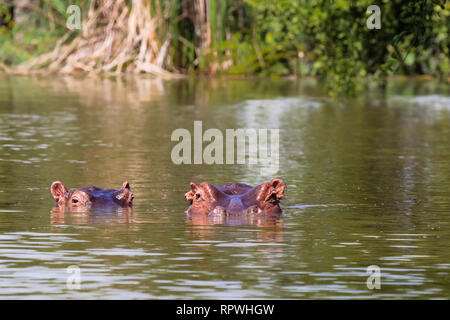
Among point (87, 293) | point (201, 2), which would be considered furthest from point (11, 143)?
point (201, 2)

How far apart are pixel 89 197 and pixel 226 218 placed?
69.4 inches

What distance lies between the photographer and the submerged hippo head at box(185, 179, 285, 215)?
13070 millimetres

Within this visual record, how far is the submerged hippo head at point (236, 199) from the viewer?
13.1 meters

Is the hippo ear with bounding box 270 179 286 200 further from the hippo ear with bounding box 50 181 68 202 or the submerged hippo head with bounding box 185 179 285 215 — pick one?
the hippo ear with bounding box 50 181 68 202

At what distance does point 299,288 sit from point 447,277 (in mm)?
1396

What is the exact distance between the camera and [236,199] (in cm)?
1321

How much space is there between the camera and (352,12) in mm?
25438

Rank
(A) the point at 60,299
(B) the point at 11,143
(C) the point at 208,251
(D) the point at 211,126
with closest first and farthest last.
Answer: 1. (A) the point at 60,299
2. (C) the point at 208,251
3. (B) the point at 11,143
4. (D) the point at 211,126

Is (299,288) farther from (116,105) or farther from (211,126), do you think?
(116,105)

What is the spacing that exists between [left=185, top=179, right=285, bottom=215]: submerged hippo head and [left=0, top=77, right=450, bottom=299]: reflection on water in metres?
0.17

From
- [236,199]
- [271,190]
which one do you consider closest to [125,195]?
[236,199]

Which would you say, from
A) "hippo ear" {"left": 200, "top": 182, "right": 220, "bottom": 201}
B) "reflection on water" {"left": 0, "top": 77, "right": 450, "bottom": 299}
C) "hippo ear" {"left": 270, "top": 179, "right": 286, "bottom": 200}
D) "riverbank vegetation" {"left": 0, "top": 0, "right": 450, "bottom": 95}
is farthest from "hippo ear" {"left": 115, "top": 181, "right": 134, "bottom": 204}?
"riverbank vegetation" {"left": 0, "top": 0, "right": 450, "bottom": 95}

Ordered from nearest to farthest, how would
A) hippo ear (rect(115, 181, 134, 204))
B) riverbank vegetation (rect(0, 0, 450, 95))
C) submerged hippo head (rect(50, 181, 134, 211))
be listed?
submerged hippo head (rect(50, 181, 134, 211)) → hippo ear (rect(115, 181, 134, 204)) → riverbank vegetation (rect(0, 0, 450, 95))

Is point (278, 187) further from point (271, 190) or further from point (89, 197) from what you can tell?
point (89, 197)
